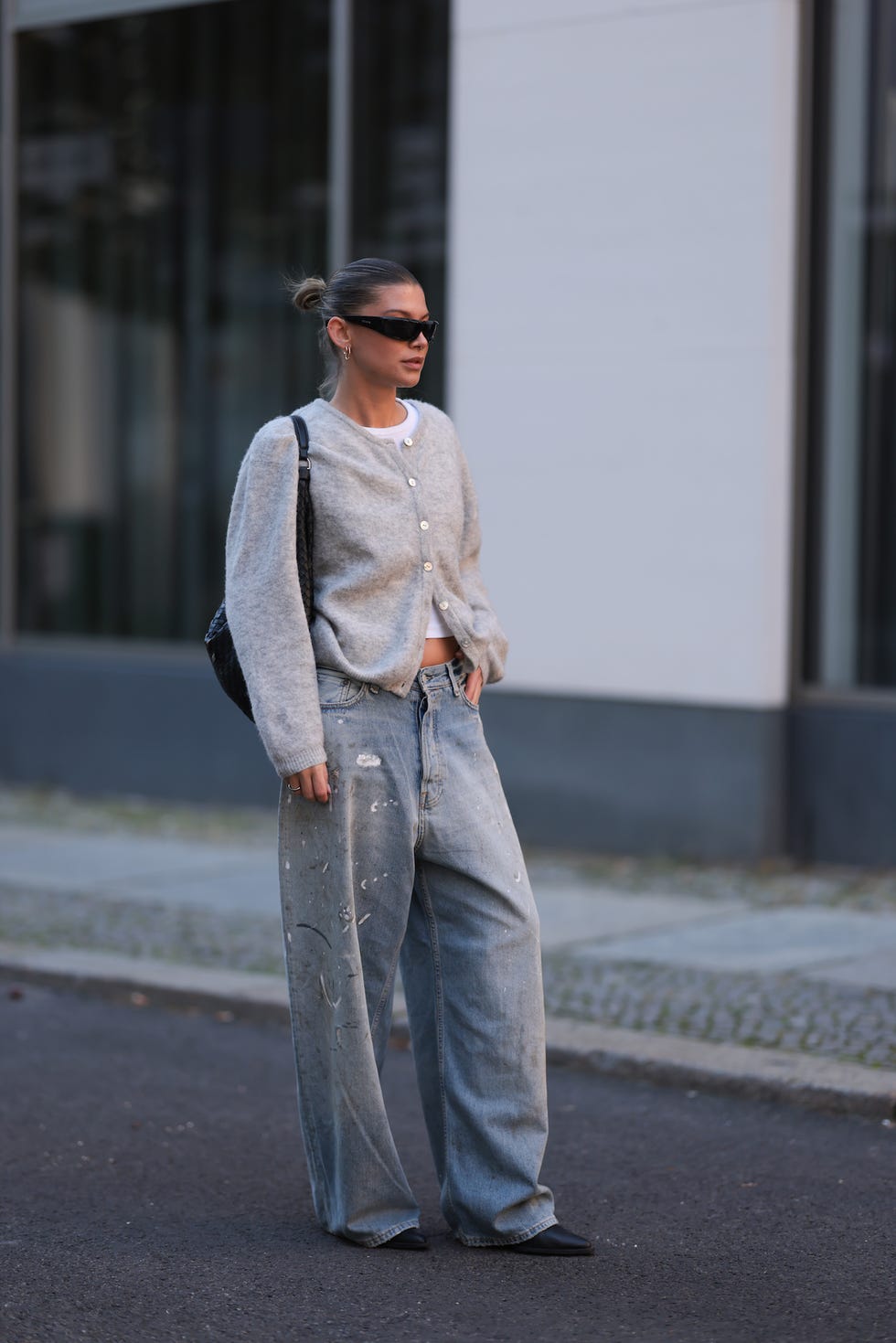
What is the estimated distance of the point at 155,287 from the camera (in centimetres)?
1184

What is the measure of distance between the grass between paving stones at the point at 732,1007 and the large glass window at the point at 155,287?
552 cm

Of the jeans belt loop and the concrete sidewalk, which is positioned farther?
the concrete sidewalk

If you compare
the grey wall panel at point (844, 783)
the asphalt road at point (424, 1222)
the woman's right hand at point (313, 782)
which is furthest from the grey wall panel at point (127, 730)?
the woman's right hand at point (313, 782)

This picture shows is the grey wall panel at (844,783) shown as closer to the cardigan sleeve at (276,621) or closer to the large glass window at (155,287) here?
the large glass window at (155,287)


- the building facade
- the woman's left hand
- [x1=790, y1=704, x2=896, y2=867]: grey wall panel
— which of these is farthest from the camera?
the building facade

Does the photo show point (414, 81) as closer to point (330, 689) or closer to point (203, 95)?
point (203, 95)

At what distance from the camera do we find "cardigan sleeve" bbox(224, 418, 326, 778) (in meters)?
3.76

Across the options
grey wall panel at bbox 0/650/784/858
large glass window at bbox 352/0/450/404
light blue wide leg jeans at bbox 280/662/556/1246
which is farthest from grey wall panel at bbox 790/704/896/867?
light blue wide leg jeans at bbox 280/662/556/1246

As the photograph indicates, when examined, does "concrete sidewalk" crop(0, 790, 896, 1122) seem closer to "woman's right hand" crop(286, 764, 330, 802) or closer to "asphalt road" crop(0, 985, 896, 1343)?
"asphalt road" crop(0, 985, 896, 1343)

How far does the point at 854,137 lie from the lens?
29.2 feet

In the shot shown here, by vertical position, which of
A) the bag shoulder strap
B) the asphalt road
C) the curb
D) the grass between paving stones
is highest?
the bag shoulder strap

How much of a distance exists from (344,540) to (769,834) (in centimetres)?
544

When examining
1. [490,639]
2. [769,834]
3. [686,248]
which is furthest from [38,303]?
[490,639]

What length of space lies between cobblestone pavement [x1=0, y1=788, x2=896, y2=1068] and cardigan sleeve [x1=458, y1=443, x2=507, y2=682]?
6.56ft
